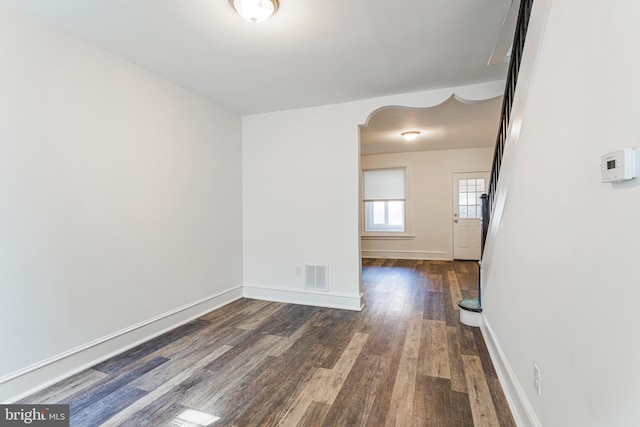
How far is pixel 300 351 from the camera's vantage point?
2529mm

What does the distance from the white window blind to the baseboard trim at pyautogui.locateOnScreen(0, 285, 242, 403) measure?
5054 millimetres

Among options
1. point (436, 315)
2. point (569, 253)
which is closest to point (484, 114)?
point (436, 315)

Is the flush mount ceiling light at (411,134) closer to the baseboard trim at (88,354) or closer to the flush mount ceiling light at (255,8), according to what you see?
the flush mount ceiling light at (255,8)

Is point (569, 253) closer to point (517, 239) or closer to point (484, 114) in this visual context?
point (517, 239)

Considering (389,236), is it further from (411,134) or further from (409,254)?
(411,134)

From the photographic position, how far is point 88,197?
2.31 metres

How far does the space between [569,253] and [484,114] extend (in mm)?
3756

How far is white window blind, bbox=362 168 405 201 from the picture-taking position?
23.7 ft

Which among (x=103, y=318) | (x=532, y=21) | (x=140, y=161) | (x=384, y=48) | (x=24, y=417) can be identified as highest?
(x=384, y=48)

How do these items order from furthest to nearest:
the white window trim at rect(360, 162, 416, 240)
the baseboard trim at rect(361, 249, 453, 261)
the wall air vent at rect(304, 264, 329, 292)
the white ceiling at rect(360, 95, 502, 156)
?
1. the white window trim at rect(360, 162, 416, 240)
2. the baseboard trim at rect(361, 249, 453, 261)
3. the white ceiling at rect(360, 95, 502, 156)
4. the wall air vent at rect(304, 264, 329, 292)

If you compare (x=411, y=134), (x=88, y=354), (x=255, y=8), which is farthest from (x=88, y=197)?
(x=411, y=134)

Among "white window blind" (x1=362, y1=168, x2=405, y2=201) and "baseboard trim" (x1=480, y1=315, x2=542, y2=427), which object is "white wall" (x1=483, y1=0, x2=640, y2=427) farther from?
"white window blind" (x1=362, y1=168, x2=405, y2=201)

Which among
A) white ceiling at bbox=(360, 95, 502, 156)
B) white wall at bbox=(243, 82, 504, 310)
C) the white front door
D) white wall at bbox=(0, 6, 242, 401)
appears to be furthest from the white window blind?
white wall at bbox=(0, 6, 242, 401)

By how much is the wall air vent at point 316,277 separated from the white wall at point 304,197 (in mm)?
61
